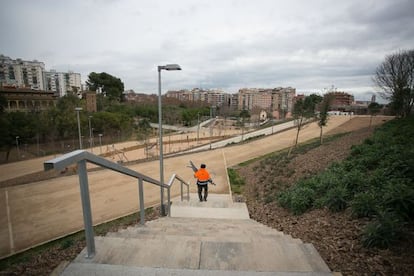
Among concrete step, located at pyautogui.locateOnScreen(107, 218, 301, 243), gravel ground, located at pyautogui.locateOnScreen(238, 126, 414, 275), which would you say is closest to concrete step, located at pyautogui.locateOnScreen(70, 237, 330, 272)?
gravel ground, located at pyautogui.locateOnScreen(238, 126, 414, 275)

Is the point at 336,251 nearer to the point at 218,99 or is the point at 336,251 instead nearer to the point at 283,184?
the point at 283,184

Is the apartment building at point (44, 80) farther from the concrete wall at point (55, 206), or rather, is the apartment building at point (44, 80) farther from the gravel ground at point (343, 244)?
the gravel ground at point (343, 244)

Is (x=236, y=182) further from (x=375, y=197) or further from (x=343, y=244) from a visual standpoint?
(x=343, y=244)

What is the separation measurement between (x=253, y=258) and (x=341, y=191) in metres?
3.38

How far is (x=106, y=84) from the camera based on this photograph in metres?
57.6

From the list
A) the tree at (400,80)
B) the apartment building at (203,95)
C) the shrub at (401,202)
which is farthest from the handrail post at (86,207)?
the apartment building at (203,95)

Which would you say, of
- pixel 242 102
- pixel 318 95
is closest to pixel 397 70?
pixel 318 95

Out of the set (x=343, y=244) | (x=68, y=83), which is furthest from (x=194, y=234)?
(x=68, y=83)

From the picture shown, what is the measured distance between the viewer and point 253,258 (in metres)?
2.42

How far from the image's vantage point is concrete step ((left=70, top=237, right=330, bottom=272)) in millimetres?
2252

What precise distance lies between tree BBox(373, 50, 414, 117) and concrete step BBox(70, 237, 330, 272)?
29781 mm

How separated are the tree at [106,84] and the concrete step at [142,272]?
59.0m

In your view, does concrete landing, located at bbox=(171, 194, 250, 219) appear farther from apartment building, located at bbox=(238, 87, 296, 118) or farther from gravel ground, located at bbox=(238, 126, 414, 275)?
apartment building, located at bbox=(238, 87, 296, 118)

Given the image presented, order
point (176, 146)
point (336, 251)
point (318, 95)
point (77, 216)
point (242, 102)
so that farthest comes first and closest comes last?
point (242, 102) < point (176, 146) < point (318, 95) < point (77, 216) < point (336, 251)
